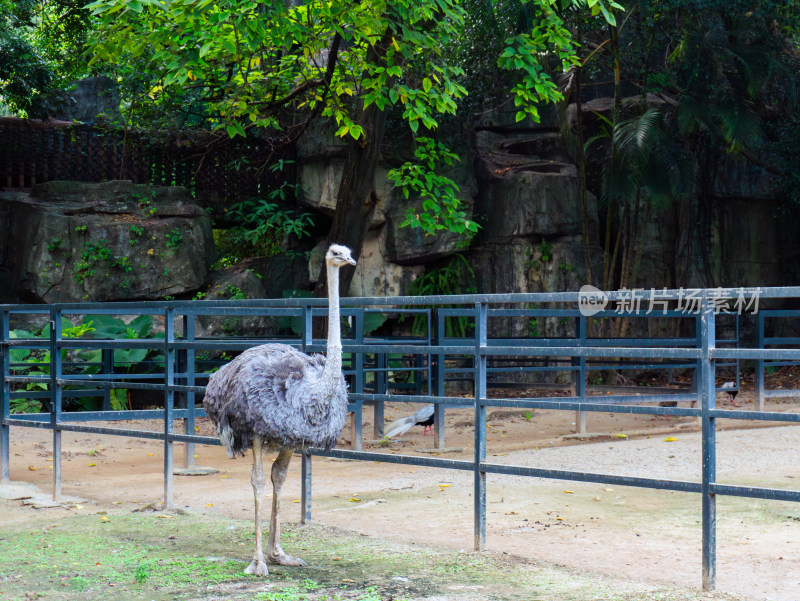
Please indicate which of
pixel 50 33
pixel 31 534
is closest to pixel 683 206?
pixel 50 33

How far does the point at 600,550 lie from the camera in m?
5.00

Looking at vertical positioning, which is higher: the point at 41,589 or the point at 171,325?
the point at 171,325

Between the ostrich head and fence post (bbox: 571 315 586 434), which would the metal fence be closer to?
fence post (bbox: 571 315 586 434)

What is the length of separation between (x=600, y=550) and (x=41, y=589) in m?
2.86

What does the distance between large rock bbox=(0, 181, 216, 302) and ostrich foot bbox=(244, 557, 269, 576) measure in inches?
391

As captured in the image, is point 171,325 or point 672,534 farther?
point 171,325

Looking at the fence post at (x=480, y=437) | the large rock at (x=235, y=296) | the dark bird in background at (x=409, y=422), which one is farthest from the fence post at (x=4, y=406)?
the large rock at (x=235, y=296)

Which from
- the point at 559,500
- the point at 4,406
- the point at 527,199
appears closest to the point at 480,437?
the point at 559,500

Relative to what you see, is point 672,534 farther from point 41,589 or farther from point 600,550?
point 41,589

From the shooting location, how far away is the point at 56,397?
22.2 ft

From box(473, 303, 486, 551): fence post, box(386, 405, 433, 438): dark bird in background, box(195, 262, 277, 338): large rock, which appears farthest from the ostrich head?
box(195, 262, 277, 338): large rock

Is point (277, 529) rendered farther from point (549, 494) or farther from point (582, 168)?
point (582, 168)

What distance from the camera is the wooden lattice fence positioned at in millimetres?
15102

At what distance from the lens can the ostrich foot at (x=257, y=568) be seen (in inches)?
176
